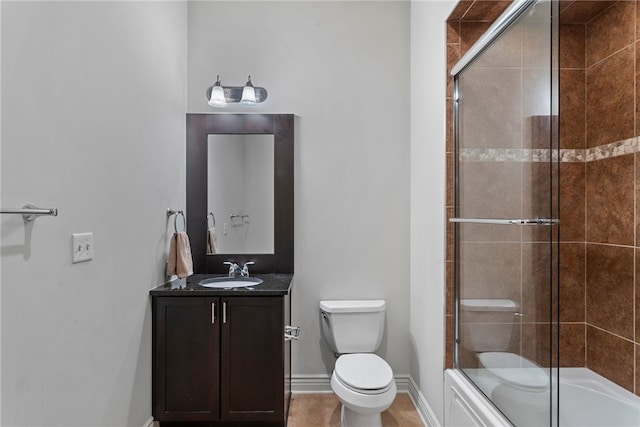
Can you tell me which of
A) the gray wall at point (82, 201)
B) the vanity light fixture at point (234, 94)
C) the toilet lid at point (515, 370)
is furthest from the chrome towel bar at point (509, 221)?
the gray wall at point (82, 201)

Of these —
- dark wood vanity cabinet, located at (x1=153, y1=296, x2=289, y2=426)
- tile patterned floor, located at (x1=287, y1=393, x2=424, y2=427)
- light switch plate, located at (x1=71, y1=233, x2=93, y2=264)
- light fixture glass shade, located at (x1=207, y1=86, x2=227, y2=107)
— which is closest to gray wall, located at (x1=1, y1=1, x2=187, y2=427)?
light switch plate, located at (x1=71, y1=233, x2=93, y2=264)

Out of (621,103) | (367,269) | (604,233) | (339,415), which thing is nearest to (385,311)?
(367,269)

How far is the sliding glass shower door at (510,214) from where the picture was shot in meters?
1.35

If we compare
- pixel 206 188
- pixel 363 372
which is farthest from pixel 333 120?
pixel 363 372

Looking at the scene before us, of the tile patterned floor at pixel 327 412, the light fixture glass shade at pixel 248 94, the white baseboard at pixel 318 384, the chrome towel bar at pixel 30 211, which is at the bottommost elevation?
the tile patterned floor at pixel 327 412

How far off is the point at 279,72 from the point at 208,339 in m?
1.87

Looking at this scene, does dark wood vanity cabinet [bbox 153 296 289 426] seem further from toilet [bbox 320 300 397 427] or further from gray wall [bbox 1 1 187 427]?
toilet [bbox 320 300 397 427]

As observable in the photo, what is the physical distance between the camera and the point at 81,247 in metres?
1.60

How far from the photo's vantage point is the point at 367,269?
2.86 metres

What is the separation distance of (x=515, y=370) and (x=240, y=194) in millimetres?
1977

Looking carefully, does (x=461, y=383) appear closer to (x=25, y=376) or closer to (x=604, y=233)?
(x=604, y=233)

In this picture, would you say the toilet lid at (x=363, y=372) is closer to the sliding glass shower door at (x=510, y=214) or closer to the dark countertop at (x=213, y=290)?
the sliding glass shower door at (x=510, y=214)

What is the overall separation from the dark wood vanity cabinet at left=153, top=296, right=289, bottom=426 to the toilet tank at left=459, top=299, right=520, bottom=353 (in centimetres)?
97

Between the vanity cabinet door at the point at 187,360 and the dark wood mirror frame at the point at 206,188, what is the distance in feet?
1.98
